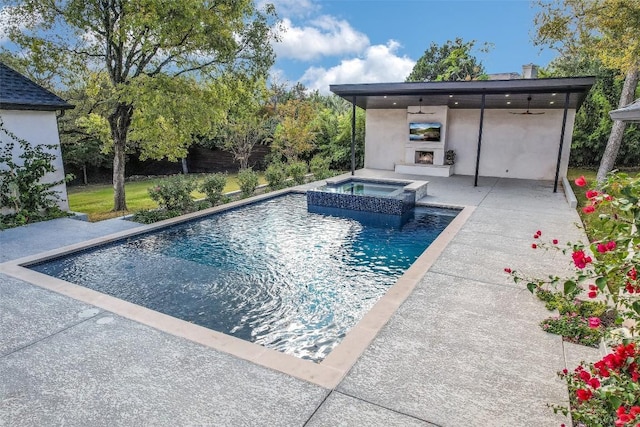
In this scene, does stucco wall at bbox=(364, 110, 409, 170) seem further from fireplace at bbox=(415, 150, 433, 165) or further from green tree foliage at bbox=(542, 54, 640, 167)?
green tree foliage at bbox=(542, 54, 640, 167)

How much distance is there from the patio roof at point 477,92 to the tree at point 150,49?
4034mm

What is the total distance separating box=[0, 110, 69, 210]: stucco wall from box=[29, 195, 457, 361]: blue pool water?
3519 mm

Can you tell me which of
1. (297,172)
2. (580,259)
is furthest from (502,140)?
(580,259)

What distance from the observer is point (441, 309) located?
4.31 metres

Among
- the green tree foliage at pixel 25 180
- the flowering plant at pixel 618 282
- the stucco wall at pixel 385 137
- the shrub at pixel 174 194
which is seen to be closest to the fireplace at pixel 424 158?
the stucco wall at pixel 385 137

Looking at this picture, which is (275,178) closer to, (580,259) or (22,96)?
(22,96)

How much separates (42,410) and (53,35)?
10.2m

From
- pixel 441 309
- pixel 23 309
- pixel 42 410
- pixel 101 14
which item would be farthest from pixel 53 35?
pixel 441 309

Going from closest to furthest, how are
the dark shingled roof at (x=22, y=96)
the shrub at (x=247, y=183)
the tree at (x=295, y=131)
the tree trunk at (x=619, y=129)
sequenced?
the dark shingled roof at (x=22, y=96), the tree trunk at (x=619, y=129), the shrub at (x=247, y=183), the tree at (x=295, y=131)

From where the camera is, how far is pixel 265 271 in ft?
20.3

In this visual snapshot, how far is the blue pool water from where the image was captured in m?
4.61

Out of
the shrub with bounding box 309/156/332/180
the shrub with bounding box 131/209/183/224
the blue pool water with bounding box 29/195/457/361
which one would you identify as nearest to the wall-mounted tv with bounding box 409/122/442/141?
the shrub with bounding box 309/156/332/180

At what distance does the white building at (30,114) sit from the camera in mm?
8477

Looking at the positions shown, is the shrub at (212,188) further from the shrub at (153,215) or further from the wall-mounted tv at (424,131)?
the wall-mounted tv at (424,131)
